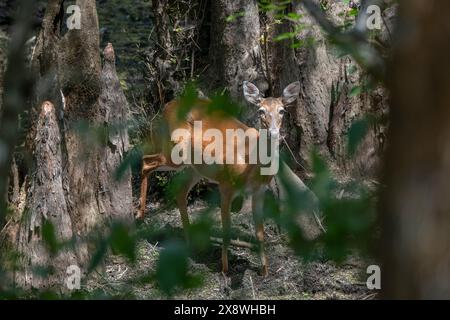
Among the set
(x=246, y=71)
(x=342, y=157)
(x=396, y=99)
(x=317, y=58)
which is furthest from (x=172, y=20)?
(x=396, y=99)

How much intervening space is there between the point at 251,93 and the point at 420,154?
6613mm

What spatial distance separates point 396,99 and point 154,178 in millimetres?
8255

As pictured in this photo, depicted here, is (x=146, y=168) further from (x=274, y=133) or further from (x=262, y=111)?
(x=274, y=133)

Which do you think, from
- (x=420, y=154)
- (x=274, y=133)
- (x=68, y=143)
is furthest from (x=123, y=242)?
(x=274, y=133)

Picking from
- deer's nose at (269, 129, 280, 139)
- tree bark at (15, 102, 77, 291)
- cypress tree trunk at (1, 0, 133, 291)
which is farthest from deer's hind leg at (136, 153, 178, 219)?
tree bark at (15, 102, 77, 291)

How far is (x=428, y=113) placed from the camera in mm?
1550

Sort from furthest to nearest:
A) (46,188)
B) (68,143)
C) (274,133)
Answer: (274,133), (68,143), (46,188)

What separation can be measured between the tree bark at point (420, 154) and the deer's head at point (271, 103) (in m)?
6.19

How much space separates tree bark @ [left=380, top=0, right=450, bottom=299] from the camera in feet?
5.09

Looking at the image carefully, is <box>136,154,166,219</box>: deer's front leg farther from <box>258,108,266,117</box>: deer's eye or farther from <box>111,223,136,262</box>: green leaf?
<box>111,223,136,262</box>: green leaf

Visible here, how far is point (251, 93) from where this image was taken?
8.14m

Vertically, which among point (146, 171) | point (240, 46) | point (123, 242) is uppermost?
point (240, 46)

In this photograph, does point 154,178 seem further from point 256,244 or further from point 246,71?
point 256,244

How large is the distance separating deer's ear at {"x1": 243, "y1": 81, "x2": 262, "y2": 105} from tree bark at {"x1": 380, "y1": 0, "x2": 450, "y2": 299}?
652 centimetres
